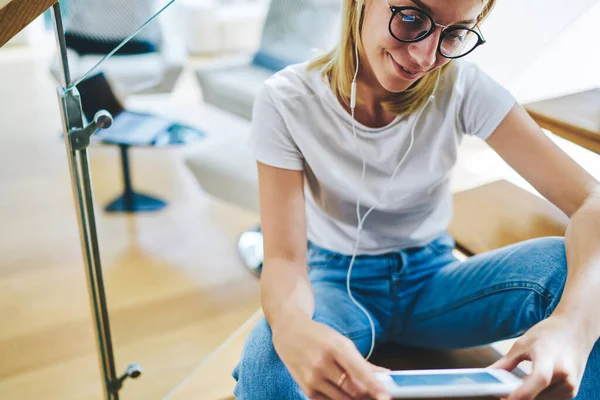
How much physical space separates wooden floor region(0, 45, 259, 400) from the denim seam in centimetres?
58

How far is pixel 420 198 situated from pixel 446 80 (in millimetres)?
206

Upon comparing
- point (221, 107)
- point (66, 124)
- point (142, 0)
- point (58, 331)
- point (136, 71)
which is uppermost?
point (142, 0)

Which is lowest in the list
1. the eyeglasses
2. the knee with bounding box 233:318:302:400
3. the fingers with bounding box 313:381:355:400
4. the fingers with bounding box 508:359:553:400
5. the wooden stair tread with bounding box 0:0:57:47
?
the knee with bounding box 233:318:302:400

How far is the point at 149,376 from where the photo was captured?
1.25m

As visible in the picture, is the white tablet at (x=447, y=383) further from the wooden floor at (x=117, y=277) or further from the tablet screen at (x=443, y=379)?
the wooden floor at (x=117, y=277)

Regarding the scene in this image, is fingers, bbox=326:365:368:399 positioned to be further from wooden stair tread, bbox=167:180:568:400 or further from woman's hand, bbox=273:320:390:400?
wooden stair tread, bbox=167:180:568:400

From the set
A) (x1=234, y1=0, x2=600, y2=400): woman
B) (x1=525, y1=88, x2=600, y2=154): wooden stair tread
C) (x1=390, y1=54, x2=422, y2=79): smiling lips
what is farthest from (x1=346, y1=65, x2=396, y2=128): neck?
(x1=525, y1=88, x2=600, y2=154): wooden stair tread

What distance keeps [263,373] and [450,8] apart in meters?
0.54

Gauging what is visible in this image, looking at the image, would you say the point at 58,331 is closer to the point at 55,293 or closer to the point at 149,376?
the point at 55,293

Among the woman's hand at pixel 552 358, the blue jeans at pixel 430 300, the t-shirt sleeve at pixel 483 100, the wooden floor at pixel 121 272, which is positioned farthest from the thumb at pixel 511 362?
the wooden floor at pixel 121 272

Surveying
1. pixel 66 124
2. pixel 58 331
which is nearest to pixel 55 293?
pixel 58 331

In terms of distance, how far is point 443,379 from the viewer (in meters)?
0.64

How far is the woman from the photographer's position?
767 millimetres

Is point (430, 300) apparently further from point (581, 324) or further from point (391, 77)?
point (391, 77)
